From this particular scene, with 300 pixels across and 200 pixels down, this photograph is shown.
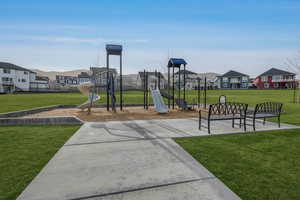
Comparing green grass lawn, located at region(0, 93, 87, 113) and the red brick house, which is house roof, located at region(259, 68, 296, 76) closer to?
the red brick house

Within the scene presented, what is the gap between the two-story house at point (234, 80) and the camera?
78750 mm

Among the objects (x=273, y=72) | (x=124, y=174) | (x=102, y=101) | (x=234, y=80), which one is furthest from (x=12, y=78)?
(x=273, y=72)

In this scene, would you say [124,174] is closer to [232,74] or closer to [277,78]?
[277,78]

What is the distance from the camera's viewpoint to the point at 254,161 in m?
3.79

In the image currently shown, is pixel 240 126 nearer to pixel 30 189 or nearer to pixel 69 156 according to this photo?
pixel 69 156

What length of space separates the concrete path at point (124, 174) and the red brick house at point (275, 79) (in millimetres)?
78006

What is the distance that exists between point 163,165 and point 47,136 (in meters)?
4.25

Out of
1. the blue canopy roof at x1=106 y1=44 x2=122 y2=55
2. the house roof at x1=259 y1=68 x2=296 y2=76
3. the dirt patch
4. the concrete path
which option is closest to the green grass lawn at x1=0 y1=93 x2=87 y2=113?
the dirt patch

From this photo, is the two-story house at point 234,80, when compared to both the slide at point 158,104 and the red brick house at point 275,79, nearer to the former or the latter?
the red brick house at point 275,79

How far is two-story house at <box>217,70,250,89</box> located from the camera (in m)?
78.8

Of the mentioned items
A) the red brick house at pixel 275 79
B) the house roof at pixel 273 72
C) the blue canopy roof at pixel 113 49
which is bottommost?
the blue canopy roof at pixel 113 49

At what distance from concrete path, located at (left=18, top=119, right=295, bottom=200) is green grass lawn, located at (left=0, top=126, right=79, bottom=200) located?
0.67 feet

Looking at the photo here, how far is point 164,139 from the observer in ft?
17.8

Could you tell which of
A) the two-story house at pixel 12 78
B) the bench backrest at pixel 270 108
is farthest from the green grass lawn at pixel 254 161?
the two-story house at pixel 12 78
